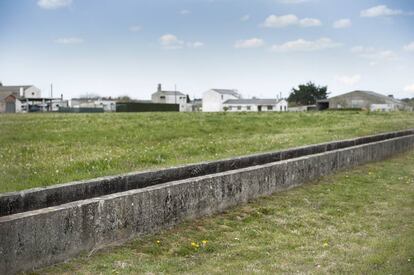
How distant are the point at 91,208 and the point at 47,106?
252 ft

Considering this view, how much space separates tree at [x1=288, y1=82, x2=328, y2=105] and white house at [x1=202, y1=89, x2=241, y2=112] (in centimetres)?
2154

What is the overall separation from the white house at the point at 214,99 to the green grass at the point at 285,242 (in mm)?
98055

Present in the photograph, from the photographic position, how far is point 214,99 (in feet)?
357

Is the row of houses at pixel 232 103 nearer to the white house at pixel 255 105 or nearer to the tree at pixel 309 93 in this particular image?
the white house at pixel 255 105

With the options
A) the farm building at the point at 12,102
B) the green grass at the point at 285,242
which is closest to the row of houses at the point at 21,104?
the farm building at the point at 12,102

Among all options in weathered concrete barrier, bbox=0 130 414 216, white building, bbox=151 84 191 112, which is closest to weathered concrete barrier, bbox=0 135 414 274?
weathered concrete barrier, bbox=0 130 414 216

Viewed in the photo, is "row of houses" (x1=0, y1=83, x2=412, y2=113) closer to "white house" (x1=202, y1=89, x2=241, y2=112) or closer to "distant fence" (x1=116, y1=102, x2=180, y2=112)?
"white house" (x1=202, y1=89, x2=241, y2=112)

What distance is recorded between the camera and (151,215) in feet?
21.7

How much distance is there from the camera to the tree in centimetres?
12238

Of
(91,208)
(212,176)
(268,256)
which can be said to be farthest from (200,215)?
(91,208)

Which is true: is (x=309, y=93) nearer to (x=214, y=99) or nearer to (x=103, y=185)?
(x=214, y=99)

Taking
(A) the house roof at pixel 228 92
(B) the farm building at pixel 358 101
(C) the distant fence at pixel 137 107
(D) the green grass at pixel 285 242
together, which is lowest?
(D) the green grass at pixel 285 242

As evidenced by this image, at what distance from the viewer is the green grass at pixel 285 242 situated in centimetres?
544

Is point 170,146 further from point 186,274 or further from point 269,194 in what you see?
point 186,274
